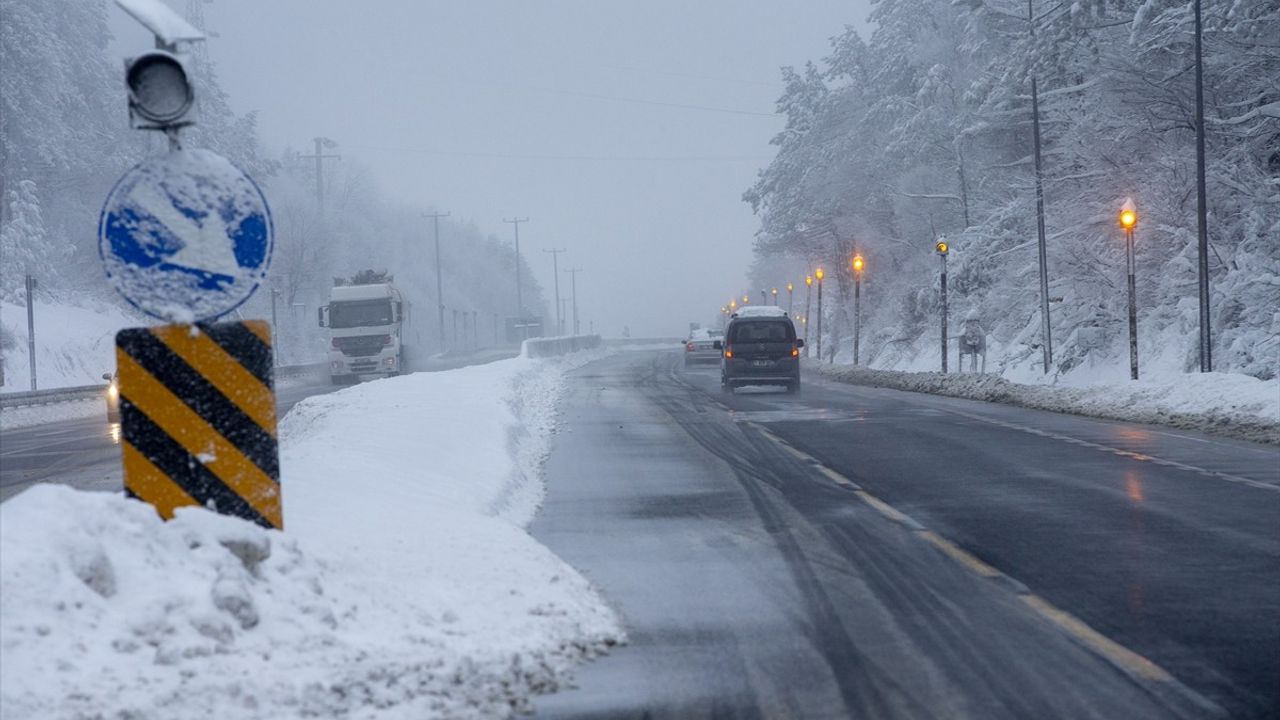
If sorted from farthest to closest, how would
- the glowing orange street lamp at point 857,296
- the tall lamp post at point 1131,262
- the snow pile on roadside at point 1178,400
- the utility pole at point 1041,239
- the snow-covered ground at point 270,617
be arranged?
the glowing orange street lamp at point 857,296 < the utility pole at point 1041,239 < the tall lamp post at point 1131,262 < the snow pile on roadside at point 1178,400 < the snow-covered ground at point 270,617

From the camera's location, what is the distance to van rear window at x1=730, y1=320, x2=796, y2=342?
3641 cm

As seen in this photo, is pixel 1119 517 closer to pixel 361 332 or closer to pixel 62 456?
pixel 62 456

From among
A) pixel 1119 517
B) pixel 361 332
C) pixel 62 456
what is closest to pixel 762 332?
pixel 361 332

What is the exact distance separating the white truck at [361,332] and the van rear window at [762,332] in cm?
1468

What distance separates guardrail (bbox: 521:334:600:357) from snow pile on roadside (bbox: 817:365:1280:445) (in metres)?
33.1

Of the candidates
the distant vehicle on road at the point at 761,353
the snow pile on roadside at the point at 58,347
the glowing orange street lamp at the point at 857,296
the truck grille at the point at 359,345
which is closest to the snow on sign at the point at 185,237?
the distant vehicle on road at the point at 761,353

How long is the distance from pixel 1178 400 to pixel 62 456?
61.1 ft

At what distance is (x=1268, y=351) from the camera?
102 feet

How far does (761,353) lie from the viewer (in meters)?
36.3

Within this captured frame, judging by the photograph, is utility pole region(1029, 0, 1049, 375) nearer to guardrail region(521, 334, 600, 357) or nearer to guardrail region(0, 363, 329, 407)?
guardrail region(521, 334, 600, 357)

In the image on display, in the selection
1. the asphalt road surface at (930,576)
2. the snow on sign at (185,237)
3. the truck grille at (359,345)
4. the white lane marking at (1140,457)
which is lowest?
the white lane marking at (1140,457)

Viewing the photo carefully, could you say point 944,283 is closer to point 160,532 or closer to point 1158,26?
point 1158,26

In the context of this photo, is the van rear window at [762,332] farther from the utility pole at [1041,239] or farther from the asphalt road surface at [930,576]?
the asphalt road surface at [930,576]

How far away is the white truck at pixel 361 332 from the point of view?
4691 centimetres
